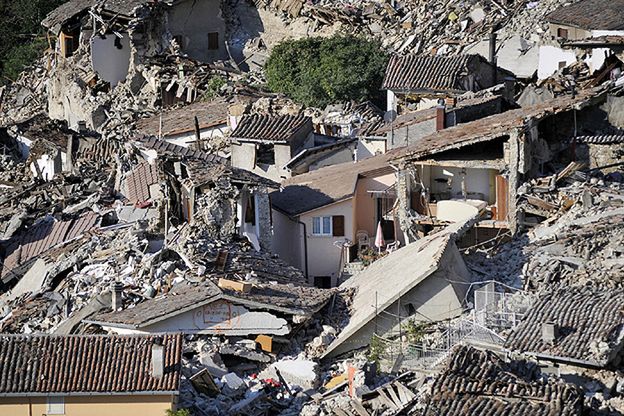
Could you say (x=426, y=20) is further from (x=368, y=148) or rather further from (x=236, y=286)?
(x=236, y=286)

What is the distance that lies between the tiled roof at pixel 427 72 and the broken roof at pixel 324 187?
719 cm

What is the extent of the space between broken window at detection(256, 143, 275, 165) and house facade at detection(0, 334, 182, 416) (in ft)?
59.2

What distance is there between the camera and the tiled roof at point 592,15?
5569 cm

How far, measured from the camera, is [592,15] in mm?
56938

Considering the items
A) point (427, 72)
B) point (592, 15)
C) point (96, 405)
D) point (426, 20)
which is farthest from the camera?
point (426, 20)

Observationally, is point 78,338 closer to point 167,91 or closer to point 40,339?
point 40,339

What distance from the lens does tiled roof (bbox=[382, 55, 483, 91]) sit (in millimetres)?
55812

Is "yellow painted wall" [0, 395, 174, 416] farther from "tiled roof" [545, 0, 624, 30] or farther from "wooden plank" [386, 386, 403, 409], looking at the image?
"tiled roof" [545, 0, 624, 30]

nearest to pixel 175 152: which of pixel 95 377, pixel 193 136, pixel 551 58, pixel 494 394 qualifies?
pixel 193 136

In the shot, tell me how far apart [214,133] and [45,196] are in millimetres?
6594

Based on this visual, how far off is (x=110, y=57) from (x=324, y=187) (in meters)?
19.7

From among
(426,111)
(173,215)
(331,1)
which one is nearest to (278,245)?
(173,215)

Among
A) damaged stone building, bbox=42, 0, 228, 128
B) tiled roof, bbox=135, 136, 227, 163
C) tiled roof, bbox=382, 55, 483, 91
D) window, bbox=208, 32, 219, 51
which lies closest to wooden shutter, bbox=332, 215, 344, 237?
tiled roof, bbox=135, 136, 227, 163

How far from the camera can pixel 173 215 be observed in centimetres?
4428
